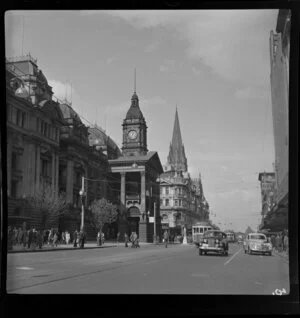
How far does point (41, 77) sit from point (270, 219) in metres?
3.31

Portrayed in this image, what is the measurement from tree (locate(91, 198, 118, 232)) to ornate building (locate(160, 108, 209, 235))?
2.55 ft

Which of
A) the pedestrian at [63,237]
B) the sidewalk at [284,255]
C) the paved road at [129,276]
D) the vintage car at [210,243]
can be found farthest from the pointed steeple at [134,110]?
the vintage car at [210,243]

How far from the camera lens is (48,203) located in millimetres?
4211

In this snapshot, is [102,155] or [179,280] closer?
[179,280]

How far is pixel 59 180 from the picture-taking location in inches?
192

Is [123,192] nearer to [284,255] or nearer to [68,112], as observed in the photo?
[68,112]

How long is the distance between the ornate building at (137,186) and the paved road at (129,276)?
2.12 ft

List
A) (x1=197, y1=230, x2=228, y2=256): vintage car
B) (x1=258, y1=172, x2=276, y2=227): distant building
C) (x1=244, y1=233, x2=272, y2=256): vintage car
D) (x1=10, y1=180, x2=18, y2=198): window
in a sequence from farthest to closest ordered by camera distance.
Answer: (x1=197, y1=230, x2=228, y2=256): vintage car < (x1=244, y1=233, x2=272, y2=256): vintage car < (x1=258, y1=172, x2=276, y2=227): distant building < (x1=10, y1=180, x2=18, y2=198): window

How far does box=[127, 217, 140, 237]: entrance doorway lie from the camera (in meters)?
5.31

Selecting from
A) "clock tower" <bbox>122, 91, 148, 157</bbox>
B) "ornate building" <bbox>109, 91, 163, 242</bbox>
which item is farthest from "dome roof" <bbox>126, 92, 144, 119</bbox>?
"ornate building" <bbox>109, 91, 163, 242</bbox>

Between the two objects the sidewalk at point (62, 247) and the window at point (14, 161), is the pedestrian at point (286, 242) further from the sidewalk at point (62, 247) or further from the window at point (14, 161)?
the window at point (14, 161)

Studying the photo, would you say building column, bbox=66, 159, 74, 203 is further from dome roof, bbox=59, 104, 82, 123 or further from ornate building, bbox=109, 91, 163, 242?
dome roof, bbox=59, 104, 82, 123
